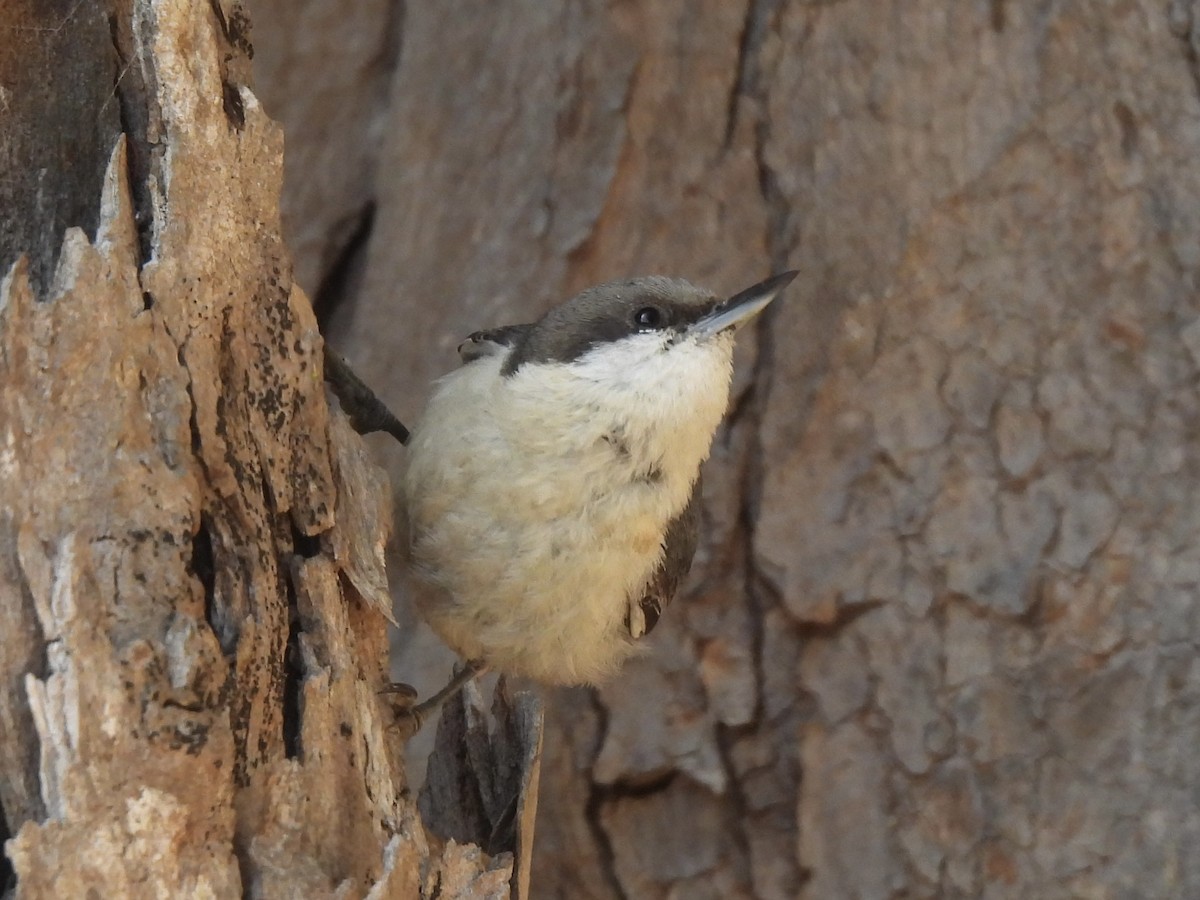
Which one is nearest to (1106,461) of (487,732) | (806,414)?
(806,414)

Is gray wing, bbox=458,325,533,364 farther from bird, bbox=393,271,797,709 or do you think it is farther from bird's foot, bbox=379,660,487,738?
bird's foot, bbox=379,660,487,738

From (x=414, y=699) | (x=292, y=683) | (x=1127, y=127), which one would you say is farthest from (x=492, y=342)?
(x=1127, y=127)

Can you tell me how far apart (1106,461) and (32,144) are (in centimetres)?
226

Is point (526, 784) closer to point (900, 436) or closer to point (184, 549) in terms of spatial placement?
point (184, 549)

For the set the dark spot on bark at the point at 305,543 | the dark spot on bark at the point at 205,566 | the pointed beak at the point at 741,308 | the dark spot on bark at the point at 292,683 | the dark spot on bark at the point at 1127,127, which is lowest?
the dark spot on bark at the point at 292,683

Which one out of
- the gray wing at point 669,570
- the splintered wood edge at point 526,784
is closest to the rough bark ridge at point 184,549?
the splintered wood edge at point 526,784

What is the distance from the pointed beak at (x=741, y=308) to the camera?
8.85 feet

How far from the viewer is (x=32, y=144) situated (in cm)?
207

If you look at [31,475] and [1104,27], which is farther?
[1104,27]

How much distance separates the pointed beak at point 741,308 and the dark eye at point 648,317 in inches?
2.7

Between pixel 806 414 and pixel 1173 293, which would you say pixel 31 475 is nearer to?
pixel 806 414

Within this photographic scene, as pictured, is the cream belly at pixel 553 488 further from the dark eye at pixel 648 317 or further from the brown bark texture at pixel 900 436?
the brown bark texture at pixel 900 436

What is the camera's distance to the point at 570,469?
103 inches

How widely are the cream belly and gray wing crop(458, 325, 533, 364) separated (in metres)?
0.19
